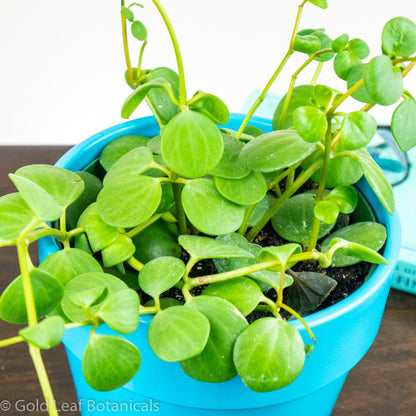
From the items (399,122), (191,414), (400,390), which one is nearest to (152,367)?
(191,414)

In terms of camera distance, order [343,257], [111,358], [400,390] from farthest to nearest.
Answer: [400,390]
[343,257]
[111,358]

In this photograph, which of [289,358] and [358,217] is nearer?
[289,358]

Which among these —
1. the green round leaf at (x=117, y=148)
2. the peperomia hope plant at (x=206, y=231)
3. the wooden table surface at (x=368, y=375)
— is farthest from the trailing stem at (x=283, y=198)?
the wooden table surface at (x=368, y=375)

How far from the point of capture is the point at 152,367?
30 centimetres

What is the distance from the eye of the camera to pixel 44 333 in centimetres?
22

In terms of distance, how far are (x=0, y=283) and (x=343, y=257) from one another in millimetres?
339

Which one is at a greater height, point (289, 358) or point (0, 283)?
point (289, 358)

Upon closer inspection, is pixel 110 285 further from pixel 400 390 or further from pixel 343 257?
pixel 400 390

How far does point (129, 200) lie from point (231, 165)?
6 cm

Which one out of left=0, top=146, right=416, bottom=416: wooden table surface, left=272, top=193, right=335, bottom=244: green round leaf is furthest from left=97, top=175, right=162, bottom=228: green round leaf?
left=0, top=146, right=416, bottom=416: wooden table surface

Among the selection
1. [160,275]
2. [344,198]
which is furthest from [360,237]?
[160,275]

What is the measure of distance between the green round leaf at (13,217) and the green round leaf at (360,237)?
17 centimetres

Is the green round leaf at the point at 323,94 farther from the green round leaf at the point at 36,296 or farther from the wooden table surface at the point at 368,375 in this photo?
the wooden table surface at the point at 368,375

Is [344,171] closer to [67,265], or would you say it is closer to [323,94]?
[323,94]
